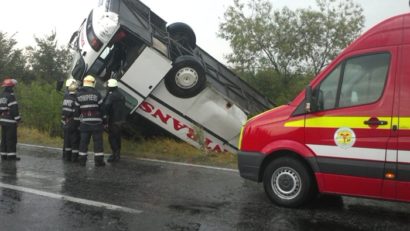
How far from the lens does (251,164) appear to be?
635 centimetres

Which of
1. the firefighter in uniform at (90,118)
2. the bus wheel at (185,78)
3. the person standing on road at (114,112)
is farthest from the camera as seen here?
the bus wheel at (185,78)

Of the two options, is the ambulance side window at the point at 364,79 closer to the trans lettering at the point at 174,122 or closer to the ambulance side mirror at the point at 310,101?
the ambulance side mirror at the point at 310,101

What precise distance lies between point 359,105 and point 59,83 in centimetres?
760

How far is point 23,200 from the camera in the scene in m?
6.35

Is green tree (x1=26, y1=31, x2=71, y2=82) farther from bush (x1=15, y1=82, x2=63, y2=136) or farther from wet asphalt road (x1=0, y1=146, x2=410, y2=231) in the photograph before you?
wet asphalt road (x1=0, y1=146, x2=410, y2=231)

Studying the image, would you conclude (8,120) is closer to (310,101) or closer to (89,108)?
(89,108)

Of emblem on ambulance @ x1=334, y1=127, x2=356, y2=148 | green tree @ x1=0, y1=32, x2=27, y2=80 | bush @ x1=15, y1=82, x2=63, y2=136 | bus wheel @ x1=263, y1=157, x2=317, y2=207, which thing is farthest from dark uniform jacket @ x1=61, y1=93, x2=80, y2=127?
green tree @ x1=0, y1=32, x2=27, y2=80

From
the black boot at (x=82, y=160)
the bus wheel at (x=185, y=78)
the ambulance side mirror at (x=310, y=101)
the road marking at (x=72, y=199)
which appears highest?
the bus wheel at (x=185, y=78)

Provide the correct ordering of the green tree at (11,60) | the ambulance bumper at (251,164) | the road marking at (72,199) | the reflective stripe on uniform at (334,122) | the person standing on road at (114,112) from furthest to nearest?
the green tree at (11,60) → the person standing on road at (114,112) → the ambulance bumper at (251,164) → the road marking at (72,199) → the reflective stripe on uniform at (334,122)

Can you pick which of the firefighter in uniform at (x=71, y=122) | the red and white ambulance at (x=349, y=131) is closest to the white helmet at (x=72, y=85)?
the firefighter in uniform at (x=71, y=122)

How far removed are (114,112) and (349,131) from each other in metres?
Result: 5.34

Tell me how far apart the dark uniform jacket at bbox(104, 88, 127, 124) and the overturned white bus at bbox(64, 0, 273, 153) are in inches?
19.2

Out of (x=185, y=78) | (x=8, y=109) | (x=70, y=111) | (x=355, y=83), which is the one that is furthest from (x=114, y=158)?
(x=355, y=83)

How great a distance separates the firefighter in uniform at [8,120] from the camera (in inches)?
387
